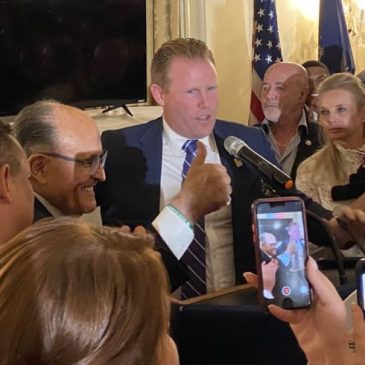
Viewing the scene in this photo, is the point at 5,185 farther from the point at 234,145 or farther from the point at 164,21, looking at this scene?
the point at 164,21

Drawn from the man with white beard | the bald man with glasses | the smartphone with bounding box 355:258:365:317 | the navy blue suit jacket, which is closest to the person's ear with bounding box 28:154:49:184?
the bald man with glasses

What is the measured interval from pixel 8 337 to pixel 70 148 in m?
1.10

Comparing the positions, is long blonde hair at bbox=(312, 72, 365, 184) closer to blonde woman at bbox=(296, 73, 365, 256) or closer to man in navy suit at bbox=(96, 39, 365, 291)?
blonde woman at bbox=(296, 73, 365, 256)

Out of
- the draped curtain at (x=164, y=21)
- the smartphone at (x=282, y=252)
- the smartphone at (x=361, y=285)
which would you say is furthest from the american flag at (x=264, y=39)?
the smartphone at (x=361, y=285)

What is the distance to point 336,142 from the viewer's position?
8.14 ft

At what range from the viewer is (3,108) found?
268cm

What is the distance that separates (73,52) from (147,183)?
129cm

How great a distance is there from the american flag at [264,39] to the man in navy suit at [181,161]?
2343 millimetres

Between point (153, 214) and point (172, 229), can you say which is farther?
point (153, 214)

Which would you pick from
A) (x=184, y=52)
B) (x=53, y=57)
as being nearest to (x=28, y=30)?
(x=53, y=57)

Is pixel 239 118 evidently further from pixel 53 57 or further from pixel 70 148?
pixel 70 148

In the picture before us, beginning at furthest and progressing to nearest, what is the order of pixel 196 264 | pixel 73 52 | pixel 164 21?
pixel 164 21 → pixel 73 52 → pixel 196 264

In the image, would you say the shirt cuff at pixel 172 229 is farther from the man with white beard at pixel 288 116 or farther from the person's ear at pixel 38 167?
the man with white beard at pixel 288 116

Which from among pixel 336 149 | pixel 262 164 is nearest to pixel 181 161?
pixel 262 164
